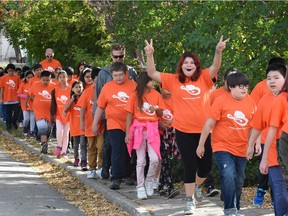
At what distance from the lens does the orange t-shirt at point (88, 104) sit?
12883 mm

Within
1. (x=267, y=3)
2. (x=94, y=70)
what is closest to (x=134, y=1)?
(x=94, y=70)

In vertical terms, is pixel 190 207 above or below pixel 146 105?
below

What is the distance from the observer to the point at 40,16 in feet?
81.0

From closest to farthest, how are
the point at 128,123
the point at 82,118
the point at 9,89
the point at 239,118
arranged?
the point at 239,118 → the point at 128,123 → the point at 82,118 → the point at 9,89

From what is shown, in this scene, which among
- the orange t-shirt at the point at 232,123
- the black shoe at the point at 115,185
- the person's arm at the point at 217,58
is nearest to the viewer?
the orange t-shirt at the point at 232,123

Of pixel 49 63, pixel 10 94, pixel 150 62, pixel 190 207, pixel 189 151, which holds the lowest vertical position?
pixel 190 207

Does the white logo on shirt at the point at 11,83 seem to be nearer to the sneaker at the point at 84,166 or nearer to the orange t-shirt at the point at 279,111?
the sneaker at the point at 84,166

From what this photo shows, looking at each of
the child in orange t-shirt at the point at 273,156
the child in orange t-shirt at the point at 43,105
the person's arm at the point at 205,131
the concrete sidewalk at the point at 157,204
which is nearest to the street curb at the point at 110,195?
the concrete sidewalk at the point at 157,204

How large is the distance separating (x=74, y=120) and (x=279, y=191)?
7111 millimetres

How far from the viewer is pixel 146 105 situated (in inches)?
407

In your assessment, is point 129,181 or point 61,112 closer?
point 129,181

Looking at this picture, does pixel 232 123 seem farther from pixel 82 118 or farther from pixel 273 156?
pixel 82 118

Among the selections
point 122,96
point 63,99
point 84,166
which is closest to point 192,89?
point 122,96

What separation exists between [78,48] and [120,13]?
764cm
